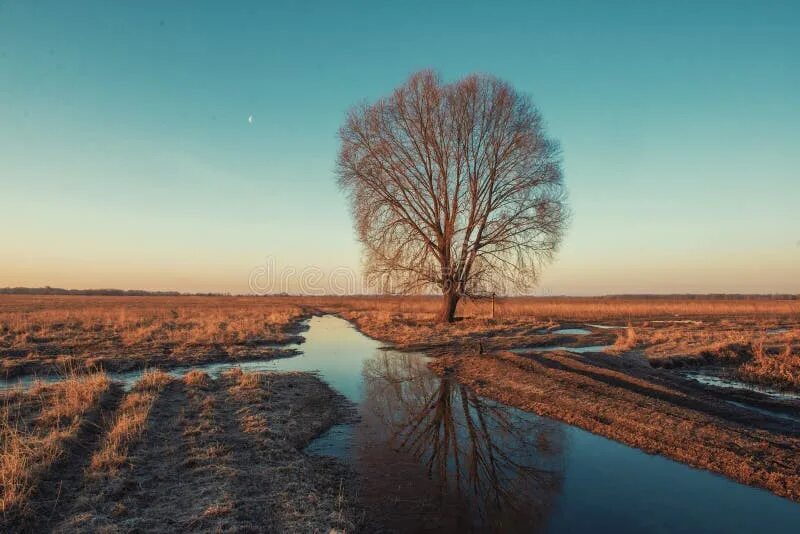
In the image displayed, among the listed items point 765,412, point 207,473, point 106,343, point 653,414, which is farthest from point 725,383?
point 106,343

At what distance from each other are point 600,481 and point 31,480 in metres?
6.90

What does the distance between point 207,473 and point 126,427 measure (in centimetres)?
222

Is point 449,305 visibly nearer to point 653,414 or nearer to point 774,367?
point 774,367

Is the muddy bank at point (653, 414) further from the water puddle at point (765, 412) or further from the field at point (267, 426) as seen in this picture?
→ the water puddle at point (765, 412)

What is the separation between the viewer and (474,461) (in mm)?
6539

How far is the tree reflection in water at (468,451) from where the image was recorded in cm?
515

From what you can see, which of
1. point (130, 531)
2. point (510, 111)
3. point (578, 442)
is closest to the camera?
point (130, 531)

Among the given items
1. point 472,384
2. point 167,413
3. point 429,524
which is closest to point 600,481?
point 429,524

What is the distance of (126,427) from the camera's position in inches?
273

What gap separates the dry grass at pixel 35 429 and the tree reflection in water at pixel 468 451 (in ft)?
13.0

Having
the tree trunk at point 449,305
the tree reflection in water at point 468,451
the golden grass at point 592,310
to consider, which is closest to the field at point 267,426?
the tree reflection in water at point 468,451

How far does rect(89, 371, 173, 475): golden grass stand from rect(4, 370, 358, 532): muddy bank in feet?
0.06

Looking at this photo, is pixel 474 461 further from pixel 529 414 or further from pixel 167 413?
pixel 167 413

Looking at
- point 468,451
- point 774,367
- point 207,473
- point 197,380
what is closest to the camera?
point 207,473
